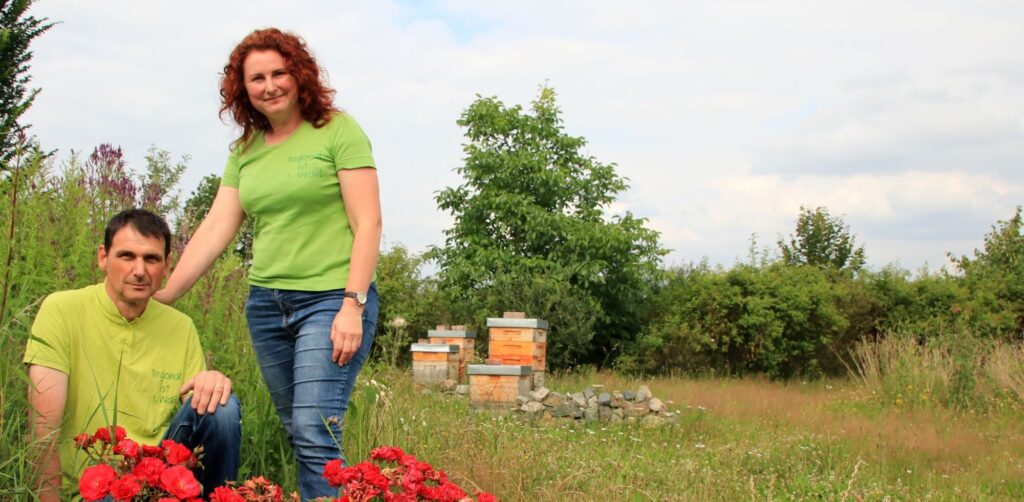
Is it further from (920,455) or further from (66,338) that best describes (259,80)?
(920,455)

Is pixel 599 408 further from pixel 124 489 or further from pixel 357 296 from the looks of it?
pixel 124 489

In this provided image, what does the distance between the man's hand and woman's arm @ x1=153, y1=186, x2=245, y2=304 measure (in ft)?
Result: 1.66

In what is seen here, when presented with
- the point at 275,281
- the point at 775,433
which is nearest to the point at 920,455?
the point at 775,433

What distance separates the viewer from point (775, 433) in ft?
26.3

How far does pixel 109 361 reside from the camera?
2.85 meters

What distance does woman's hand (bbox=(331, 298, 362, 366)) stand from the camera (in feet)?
9.11

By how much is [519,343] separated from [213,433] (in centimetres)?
787

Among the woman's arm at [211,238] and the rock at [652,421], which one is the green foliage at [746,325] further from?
the woman's arm at [211,238]

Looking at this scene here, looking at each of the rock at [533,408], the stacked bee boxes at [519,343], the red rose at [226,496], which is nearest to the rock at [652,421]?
the rock at [533,408]

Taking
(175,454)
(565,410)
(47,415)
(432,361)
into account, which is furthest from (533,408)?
(175,454)

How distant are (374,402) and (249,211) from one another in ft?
5.12

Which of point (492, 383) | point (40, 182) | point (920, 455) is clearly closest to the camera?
point (40, 182)

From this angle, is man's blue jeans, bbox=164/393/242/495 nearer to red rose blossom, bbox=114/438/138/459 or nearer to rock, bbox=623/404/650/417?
red rose blossom, bbox=114/438/138/459

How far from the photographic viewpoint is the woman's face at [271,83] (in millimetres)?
2957
